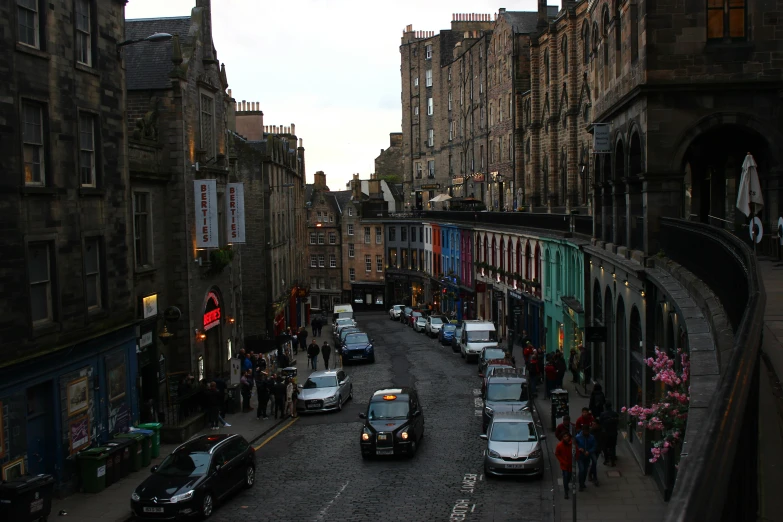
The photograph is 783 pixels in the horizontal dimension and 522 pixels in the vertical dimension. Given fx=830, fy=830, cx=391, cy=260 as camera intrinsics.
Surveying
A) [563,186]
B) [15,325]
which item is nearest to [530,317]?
[563,186]

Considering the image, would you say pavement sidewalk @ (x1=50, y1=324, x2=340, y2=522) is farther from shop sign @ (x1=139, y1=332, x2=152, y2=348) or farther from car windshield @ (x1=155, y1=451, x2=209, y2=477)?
shop sign @ (x1=139, y1=332, x2=152, y2=348)

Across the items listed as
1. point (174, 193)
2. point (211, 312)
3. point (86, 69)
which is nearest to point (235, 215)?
point (211, 312)

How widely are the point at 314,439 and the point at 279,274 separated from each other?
29.3 m

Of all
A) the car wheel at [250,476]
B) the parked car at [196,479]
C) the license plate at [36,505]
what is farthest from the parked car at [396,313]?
the license plate at [36,505]

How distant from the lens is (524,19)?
68.4 m

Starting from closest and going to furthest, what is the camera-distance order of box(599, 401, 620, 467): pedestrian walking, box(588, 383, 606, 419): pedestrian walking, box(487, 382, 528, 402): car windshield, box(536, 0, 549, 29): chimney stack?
box(599, 401, 620, 467): pedestrian walking
box(588, 383, 606, 419): pedestrian walking
box(487, 382, 528, 402): car windshield
box(536, 0, 549, 29): chimney stack

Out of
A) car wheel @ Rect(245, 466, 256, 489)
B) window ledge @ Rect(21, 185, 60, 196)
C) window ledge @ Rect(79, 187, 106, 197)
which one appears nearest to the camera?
window ledge @ Rect(21, 185, 60, 196)

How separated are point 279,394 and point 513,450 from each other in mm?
10692

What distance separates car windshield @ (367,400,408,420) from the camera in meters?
22.6

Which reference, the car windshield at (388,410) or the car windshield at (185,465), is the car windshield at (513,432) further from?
the car windshield at (185,465)

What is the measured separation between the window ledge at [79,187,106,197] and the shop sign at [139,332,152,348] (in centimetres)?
527

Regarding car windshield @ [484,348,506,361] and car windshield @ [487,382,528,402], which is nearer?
car windshield @ [487,382,528,402]

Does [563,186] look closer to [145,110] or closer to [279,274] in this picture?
[279,274]

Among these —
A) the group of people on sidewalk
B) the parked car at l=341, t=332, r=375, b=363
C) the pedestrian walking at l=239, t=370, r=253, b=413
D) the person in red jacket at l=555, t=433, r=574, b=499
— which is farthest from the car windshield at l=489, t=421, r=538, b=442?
the parked car at l=341, t=332, r=375, b=363
